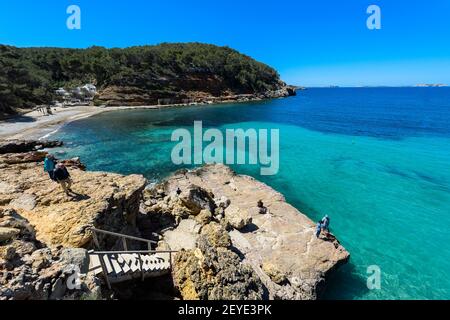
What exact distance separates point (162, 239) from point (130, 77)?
82.5 metres

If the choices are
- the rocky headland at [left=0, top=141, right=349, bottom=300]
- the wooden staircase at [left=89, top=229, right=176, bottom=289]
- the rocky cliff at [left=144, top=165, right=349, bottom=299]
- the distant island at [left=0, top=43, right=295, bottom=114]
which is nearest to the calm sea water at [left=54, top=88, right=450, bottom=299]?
the rocky cliff at [left=144, top=165, right=349, bottom=299]

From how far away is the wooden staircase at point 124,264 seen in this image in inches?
331

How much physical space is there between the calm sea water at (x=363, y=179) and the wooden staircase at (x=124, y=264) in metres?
8.35

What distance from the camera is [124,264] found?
Answer: 937 cm

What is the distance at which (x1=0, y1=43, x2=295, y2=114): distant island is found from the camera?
75.2m

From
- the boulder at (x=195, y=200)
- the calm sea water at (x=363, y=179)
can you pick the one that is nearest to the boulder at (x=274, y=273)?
the calm sea water at (x=363, y=179)

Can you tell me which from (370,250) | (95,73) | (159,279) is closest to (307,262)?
(370,250)

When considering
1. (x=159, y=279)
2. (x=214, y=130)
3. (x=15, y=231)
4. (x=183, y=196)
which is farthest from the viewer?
(x=214, y=130)

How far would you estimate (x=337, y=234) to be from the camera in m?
17.2

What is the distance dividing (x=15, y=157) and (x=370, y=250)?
25.0 metres

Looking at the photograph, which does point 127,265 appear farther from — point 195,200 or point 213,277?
point 195,200

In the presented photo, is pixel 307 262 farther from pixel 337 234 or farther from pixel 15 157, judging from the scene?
pixel 15 157

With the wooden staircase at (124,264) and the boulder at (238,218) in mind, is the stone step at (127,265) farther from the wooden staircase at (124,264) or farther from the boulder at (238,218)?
the boulder at (238,218)

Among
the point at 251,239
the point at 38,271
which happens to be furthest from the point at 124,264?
the point at 251,239
